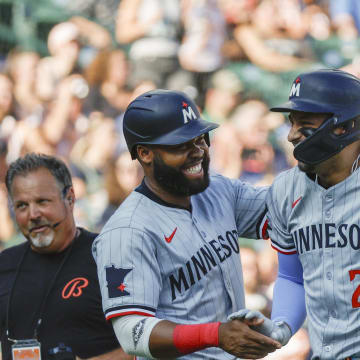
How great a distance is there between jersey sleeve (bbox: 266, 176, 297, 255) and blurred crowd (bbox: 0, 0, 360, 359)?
3.47 m

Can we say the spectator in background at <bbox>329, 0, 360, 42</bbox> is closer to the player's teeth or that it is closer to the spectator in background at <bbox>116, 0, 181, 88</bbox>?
the spectator in background at <bbox>116, 0, 181, 88</bbox>

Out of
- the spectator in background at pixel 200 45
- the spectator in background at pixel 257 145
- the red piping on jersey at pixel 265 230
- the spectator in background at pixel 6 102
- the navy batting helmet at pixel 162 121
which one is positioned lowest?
the red piping on jersey at pixel 265 230

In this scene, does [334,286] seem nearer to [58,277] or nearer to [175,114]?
[175,114]

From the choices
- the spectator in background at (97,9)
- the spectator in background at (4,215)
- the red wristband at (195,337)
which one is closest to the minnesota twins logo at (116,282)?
the red wristband at (195,337)

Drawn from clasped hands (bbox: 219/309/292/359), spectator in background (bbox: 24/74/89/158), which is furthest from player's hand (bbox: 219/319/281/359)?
spectator in background (bbox: 24/74/89/158)

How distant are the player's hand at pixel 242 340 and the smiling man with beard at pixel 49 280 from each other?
41.7 inches

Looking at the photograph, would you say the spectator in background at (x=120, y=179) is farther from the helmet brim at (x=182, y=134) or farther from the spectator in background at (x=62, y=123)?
the helmet brim at (x=182, y=134)

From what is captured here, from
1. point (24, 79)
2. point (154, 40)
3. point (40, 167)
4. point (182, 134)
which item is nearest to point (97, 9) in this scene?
point (154, 40)

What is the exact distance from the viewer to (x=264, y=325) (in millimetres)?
3174

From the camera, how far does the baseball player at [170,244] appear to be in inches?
136

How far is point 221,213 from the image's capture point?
12.8 ft

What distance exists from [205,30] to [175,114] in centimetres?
421

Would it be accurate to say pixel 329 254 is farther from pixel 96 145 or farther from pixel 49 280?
pixel 96 145

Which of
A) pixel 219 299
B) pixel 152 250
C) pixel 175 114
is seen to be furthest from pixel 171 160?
pixel 219 299
